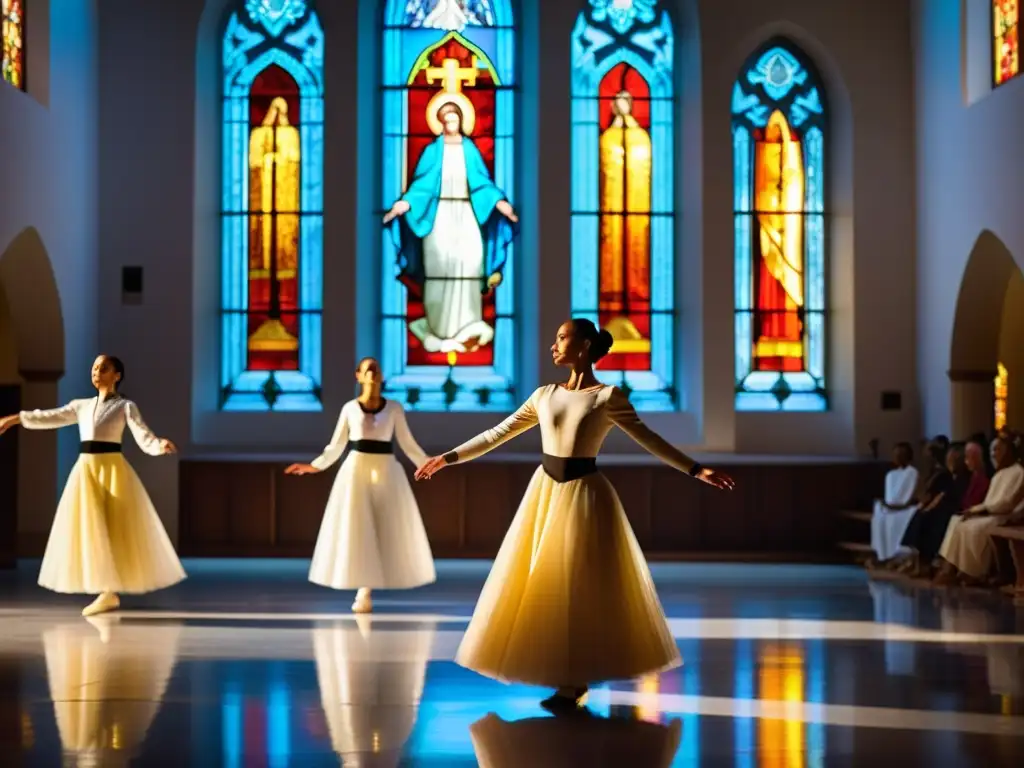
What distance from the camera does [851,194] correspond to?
13.2 metres

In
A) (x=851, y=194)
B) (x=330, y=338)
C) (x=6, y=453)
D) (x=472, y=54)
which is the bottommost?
(x=6, y=453)

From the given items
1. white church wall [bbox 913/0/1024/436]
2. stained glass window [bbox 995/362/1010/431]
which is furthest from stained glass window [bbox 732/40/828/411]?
stained glass window [bbox 995/362/1010/431]

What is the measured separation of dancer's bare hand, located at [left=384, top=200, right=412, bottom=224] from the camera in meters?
13.3

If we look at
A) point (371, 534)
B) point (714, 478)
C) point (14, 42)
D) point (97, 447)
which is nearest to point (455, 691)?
point (714, 478)

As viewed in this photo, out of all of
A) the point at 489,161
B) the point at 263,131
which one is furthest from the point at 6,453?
the point at 489,161

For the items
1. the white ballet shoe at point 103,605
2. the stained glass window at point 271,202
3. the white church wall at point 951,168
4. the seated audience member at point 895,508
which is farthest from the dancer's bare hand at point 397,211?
the white ballet shoe at point 103,605

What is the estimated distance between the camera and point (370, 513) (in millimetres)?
8516

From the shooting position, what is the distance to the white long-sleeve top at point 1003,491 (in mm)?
9867

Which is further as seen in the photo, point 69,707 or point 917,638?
point 917,638

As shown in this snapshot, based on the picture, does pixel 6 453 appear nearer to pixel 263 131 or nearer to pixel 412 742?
pixel 263 131

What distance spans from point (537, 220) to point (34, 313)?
4316 millimetres

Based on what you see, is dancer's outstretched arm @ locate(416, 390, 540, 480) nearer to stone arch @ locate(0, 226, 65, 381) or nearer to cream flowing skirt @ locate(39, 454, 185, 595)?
cream flowing skirt @ locate(39, 454, 185, 595)

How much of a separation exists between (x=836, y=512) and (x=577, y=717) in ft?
25.0

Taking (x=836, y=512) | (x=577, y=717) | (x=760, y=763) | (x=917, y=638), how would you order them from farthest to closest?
(x=836, y=512)
(x=917, y=638)
(x=577, y=717)
(x=760, y=763)
